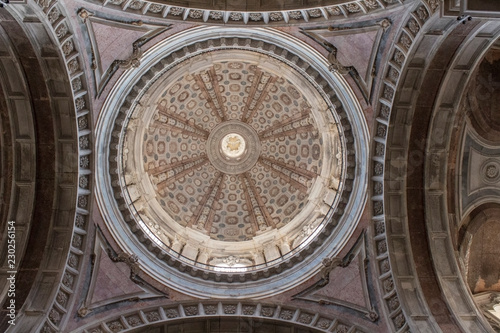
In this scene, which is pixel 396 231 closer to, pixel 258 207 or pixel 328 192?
pixel 328 192

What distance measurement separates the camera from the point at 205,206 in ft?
93.5

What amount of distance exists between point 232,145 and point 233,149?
263 mm

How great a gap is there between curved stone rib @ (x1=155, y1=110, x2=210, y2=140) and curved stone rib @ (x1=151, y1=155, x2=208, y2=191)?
1564mm

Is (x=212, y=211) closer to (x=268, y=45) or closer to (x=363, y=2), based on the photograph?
(x=268, y=45)

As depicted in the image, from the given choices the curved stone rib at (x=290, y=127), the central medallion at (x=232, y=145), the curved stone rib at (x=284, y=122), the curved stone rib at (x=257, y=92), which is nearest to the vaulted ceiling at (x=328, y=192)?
the curved stone rib at (x=257, y=92)

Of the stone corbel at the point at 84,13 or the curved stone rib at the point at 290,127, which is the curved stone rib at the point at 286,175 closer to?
the curved stone rib at the point at 290,127

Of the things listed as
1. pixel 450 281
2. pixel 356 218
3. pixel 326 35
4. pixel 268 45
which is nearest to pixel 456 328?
pixel 450 281

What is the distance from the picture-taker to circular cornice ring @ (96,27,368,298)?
18984 millimetres

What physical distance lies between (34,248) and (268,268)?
9982mm

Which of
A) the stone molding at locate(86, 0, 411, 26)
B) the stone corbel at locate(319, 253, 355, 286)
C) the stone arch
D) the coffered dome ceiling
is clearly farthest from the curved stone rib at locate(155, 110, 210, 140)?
the stone corbel at locate(319, 253, 355, 286)

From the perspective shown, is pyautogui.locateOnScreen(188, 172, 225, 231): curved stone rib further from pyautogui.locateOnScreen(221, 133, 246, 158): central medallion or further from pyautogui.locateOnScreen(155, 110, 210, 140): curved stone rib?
pyautogui.locateOnScreen(155, 110, 210, 140): curved stone rib

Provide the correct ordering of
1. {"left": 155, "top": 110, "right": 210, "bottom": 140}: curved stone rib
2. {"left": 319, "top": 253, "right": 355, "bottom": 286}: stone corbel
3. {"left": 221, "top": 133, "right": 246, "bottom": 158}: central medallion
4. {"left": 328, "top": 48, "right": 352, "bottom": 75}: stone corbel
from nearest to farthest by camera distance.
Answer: {"left": 328, "top": 48, "right": 352, "bottom": 75}: stone corbel < {"left": 319, "top": 253, "right": 355, "bottom": 286}: stone corbel < {"left": 155, "top": 110, "right": 210, "bottom": 140}: curved stone rib < {"left": 221, "top": 133, "right": 246, "bottom": 158}: central medallion

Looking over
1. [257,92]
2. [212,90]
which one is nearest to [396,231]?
[257,92]

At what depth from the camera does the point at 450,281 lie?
1869 cm
